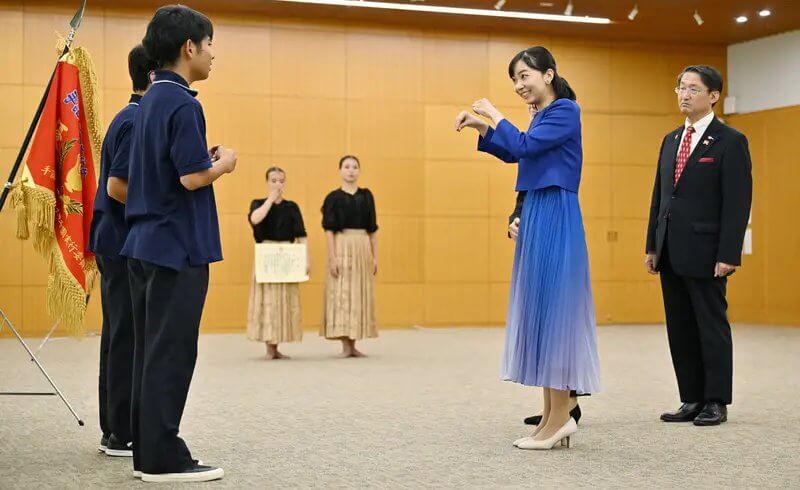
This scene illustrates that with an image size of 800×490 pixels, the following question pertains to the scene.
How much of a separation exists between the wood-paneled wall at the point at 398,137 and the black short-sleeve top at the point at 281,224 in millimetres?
2394

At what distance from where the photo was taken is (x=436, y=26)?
1077 cm

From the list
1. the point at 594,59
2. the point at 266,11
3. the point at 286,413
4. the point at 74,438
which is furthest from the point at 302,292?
the point at 74,438

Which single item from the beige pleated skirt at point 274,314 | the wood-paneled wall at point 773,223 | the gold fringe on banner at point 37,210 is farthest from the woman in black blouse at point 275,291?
the wood-paneled wall at point 773,223

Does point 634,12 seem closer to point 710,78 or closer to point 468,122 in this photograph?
point 710,78

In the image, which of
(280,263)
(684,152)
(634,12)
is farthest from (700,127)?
(634,12)

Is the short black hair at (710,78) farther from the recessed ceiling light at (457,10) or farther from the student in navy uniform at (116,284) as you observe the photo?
the recessed ceiling light at (457,10)

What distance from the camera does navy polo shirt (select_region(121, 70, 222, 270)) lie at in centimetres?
303

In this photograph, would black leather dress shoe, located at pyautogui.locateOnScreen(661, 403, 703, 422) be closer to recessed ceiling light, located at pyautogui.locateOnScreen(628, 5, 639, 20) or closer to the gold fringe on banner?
the gold fringe on banner

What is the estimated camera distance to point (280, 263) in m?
7.59

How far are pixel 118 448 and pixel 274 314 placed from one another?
399cm

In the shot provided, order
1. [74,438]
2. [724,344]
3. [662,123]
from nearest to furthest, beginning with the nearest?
1. [74,438]
2. [724,344]
3. [662,123]

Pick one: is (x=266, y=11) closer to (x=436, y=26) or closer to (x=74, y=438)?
(x=436, y=26)

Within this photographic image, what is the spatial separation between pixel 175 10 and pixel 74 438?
1905 millimetres

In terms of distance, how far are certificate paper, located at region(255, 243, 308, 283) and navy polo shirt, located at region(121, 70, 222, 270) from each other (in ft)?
14.6
